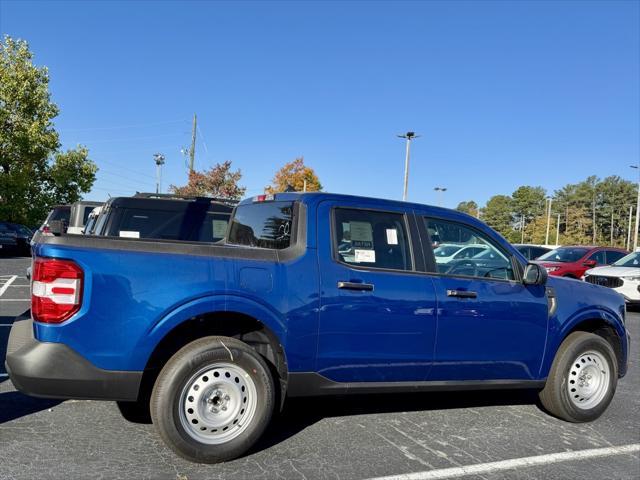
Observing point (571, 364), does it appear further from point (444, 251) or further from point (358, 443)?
point (358, 443)

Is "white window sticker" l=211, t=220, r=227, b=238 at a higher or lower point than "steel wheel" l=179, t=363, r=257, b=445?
higher

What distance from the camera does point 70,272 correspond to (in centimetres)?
319

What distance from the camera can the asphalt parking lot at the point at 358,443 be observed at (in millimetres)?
3469

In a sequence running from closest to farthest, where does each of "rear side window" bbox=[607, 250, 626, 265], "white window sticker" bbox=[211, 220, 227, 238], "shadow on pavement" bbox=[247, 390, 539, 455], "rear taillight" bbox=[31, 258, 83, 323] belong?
1. "rear taillight" bbox=[31, 258, 83, 323]
2. "shadow on pavement" bbox=[247, 390, 539, 455]
3. "white window sticker" bbox=[211, 220, 227, 238]
4. "rear side window" bbox=[607, 250, 626, 265]

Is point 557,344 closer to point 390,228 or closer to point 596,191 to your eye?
point 390,228

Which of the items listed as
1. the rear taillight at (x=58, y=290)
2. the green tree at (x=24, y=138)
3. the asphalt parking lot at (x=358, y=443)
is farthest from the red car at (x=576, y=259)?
the green tree at (x=24, y=138)

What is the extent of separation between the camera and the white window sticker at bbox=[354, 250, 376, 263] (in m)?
4.00

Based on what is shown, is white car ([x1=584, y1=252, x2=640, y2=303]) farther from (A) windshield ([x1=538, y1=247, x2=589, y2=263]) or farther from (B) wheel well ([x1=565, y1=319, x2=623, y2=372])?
(B) wheel well ([x1=565, y1=319, x2=623, y2=372])

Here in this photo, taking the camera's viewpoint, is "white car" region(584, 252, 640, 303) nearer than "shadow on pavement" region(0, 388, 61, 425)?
No

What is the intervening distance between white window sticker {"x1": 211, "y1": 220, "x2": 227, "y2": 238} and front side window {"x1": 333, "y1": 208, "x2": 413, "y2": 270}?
13.2 ft

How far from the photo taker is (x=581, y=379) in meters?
4.84

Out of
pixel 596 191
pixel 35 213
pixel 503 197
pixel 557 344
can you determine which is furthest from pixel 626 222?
pixel 557 344

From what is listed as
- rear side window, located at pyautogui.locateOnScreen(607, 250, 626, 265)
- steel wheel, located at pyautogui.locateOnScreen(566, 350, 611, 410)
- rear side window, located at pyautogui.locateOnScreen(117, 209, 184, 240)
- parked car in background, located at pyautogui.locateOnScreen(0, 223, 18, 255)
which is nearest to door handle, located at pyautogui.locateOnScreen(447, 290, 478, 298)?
steel wheel, located at pyautogui.locateOnScreen(566, 350, 611, 410)

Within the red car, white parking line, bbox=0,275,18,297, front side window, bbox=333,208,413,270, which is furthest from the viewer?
the red car
